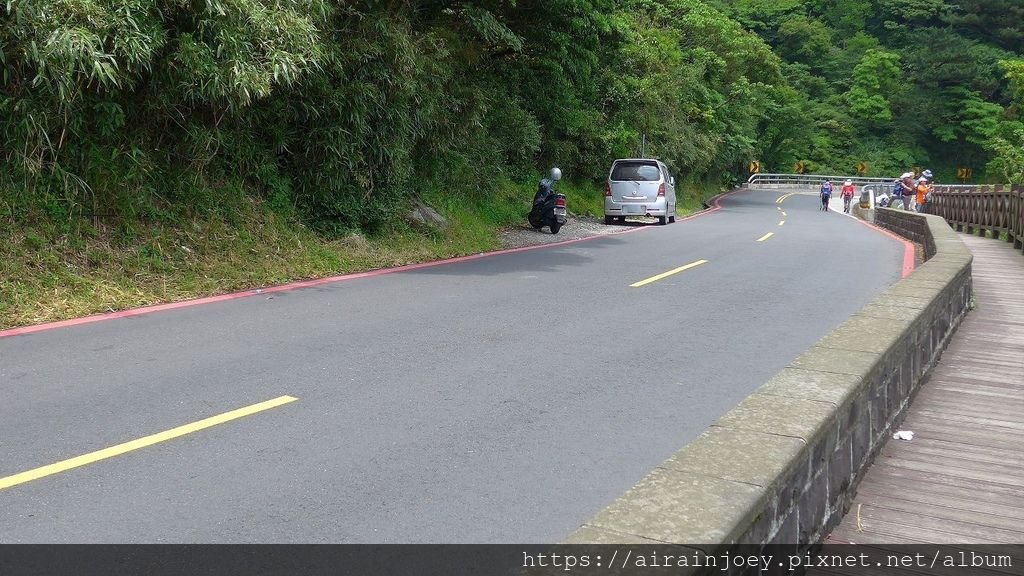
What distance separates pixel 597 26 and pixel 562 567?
65.7 feet

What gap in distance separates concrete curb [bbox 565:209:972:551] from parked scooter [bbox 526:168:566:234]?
14.2 m

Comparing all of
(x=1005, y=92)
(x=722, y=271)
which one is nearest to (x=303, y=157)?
(x=722, y=271)

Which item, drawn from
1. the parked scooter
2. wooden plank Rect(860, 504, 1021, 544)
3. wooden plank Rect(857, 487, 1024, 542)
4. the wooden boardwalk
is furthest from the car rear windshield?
wooden plank Rect(860, 504, 1021, 544)

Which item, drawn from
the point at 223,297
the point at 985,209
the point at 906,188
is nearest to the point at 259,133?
the point at 223,297

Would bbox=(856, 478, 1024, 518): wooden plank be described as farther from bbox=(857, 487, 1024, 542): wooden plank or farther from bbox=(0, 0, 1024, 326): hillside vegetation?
bbox=(0, 0, 1024, 326): hillside vegetation

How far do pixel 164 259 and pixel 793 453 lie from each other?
9516 mm

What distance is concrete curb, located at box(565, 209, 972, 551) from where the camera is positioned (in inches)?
101

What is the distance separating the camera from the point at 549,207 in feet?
67.8

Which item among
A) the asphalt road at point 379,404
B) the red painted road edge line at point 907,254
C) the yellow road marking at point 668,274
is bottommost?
the red painted road edge line at point 907,254

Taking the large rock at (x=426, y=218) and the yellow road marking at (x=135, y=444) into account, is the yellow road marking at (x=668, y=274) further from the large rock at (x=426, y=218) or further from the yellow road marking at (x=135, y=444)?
the yellow road marking at (x=135, y=444)

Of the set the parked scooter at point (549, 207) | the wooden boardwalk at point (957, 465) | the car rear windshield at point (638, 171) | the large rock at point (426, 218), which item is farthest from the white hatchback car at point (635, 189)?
the wooden boardwalk at point (957, 465)

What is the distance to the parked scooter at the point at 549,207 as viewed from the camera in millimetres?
20609

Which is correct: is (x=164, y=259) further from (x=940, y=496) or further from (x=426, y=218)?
(x=940, y=496)

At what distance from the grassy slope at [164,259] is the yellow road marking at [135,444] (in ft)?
13.5
